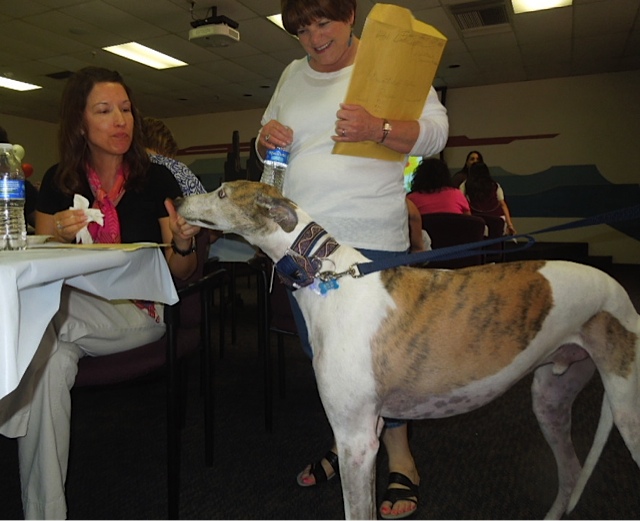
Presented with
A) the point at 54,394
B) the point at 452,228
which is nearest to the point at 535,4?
the point at 452,228

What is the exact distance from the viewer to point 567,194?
10164mm

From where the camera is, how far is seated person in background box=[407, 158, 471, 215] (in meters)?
4.52

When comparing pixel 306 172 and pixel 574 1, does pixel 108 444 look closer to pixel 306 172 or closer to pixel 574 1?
pixel 306 172

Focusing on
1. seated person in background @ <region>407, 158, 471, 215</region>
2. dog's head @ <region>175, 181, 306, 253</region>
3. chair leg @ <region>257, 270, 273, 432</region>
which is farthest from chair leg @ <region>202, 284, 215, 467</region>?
seated person in background @ <region>407, 158, 471, 215</region>

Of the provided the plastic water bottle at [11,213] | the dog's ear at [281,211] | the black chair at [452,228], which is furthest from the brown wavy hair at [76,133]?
the black chair at [452,228]

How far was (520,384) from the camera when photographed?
3.33 metres

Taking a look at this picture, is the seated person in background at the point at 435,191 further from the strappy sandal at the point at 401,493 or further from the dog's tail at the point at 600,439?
the dog's tail at the point at 600,439

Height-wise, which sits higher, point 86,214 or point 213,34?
point 213,34

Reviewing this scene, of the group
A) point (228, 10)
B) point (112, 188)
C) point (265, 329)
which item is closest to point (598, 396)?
point (265, 329)

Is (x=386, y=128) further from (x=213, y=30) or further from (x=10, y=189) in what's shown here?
(x=213, y=30)

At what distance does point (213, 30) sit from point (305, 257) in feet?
19.6

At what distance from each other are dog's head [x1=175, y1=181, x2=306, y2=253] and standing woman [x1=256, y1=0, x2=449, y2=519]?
0.24 metres

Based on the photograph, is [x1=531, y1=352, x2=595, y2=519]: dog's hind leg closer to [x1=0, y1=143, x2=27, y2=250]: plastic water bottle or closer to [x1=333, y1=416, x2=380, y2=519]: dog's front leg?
[x1=333, y1=416, x2=380, y2=519]: dog's front leg

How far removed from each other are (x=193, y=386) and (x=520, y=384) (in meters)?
2.09
